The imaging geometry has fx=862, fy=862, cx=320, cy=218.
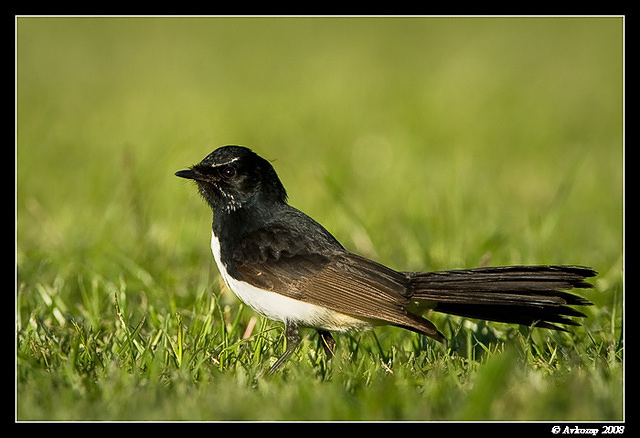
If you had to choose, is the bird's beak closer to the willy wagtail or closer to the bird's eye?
the willy wagtail

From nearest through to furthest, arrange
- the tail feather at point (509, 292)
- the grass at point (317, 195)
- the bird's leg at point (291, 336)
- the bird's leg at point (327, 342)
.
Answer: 1. the grass at point (317, 195)
2. the tail feather at point (509, 292)
3. the bird's leg at point (291, 336)
4. the bird's leg at point (327, 342)

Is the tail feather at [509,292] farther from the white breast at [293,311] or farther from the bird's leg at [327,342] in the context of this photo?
the bird's leg at [327,342]

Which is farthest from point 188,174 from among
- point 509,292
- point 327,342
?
point 509,292

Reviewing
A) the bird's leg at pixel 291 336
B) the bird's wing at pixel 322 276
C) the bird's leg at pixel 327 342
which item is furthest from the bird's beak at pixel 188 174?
the bird's leg at pixel 327 342

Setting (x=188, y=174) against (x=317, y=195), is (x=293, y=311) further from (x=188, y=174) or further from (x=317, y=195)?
(x=317, y=195)

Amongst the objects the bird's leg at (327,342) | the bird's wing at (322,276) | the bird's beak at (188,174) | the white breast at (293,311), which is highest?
the bird's beak at (188,174)

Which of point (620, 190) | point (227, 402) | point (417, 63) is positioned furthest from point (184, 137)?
point (227, 402)

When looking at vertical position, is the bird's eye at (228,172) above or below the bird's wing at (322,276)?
above

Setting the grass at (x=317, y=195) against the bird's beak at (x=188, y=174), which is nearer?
the grass at (x=317, y=195)

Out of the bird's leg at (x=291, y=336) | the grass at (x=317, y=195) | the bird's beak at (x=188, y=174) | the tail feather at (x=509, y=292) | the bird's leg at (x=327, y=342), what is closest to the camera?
the grass at (x=317, y=195)
